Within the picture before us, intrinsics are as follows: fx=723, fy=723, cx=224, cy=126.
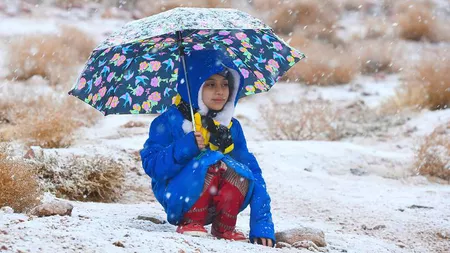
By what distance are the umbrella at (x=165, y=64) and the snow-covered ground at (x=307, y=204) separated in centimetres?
76

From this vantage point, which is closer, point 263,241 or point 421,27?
point 263,241

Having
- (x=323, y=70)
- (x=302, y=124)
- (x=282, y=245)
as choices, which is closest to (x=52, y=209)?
(x=282, y=245)

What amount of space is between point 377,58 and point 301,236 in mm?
10951

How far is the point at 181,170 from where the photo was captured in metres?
4.17

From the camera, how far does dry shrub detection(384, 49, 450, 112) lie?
1132 centimetres

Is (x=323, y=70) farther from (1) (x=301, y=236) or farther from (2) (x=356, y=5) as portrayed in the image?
(1) (x=301, y=236)

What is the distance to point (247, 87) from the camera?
15.7ft

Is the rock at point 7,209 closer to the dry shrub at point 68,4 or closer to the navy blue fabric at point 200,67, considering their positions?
the navy blue fabric at point 200,67

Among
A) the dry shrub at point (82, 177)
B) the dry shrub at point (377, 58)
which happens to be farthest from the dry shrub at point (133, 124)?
the dry shrub at point (377, 58)

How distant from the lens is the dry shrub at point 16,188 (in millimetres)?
4293

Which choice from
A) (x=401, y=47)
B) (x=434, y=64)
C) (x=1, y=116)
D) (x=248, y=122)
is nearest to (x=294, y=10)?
(x=401, y=47)

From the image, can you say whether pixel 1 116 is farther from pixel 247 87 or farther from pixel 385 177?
pixel 247 87

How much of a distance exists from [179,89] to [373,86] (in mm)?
9674

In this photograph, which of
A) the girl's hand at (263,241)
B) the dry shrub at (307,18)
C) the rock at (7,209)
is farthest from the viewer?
the dry shrub at (307,18)
